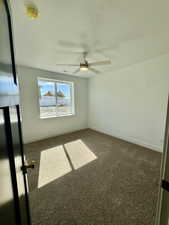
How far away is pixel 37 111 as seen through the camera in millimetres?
3494

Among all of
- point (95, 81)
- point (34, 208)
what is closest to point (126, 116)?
point (95, 81)

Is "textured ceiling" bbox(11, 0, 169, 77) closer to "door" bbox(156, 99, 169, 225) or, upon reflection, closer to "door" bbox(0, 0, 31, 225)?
"door" bbox(0, 0, 31, 225)

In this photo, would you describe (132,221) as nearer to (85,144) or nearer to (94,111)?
(85,144)

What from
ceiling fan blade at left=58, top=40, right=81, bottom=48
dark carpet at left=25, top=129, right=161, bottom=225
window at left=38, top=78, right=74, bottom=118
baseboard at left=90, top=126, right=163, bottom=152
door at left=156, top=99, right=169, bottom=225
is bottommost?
dark carpet at left=25, top=129, right=161, bottom=225

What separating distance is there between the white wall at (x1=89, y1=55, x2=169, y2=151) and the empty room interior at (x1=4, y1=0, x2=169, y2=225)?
0.02 meters

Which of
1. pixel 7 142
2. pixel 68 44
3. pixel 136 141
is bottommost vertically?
pixel 136 141

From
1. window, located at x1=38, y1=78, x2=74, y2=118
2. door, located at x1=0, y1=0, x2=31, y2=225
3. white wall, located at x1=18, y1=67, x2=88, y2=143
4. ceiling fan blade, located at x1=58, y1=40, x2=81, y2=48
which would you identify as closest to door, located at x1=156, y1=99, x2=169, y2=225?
door, located at x1=0, y1=0, x2=31, y2=225

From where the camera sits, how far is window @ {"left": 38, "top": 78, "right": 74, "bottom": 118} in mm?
3689

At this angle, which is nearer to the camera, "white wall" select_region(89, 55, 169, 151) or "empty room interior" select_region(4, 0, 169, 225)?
"empty room interior" select_region(4, 0, 169, 225)

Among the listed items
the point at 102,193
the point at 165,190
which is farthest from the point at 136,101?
the point at 165,190

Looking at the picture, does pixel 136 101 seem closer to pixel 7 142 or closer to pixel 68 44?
pixel 68 44

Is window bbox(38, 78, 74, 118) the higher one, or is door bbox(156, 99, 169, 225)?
window bbox(38, 78, 74, 118)

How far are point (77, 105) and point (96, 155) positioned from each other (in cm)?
247

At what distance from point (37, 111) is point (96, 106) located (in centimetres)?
241
